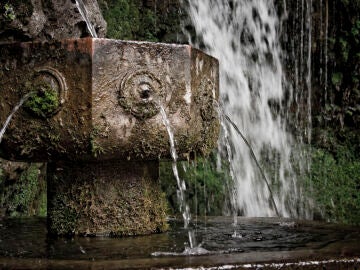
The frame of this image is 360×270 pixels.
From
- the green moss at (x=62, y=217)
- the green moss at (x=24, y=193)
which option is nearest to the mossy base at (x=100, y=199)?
the green moss at (x=62, y=217)

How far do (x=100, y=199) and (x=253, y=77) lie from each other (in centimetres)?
536

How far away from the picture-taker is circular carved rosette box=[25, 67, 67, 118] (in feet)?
10.7

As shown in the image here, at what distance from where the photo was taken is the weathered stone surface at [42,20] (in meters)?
5.53

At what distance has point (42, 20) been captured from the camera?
5.65m

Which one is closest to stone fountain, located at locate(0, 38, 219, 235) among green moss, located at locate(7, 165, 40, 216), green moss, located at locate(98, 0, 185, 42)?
green moss, located at locate(7, 165, 40, 216)

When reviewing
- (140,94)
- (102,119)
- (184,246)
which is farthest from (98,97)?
(184,246)

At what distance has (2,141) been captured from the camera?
3.45 m

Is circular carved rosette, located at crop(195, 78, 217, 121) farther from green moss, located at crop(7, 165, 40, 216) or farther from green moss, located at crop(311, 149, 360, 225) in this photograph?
green moss, located at crop(311, 149, 360, 225)

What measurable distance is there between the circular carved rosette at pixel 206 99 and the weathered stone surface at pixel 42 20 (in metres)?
2.36

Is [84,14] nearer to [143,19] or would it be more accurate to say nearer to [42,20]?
[42,20]

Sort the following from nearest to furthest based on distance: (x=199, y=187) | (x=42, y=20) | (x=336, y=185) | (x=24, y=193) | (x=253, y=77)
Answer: (x=42, y=20) < (x=24, y=193) < (x=199, y=187) < (x=336, y=185) < (x=253, y=77)

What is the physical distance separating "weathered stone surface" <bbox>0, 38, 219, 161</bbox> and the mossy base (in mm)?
164

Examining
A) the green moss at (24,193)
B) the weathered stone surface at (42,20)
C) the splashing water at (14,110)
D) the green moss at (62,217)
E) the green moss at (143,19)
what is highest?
the green moss at (143,19)

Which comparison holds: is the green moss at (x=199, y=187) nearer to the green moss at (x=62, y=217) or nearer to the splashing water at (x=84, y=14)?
the splashing water at (x=84, y=14)
